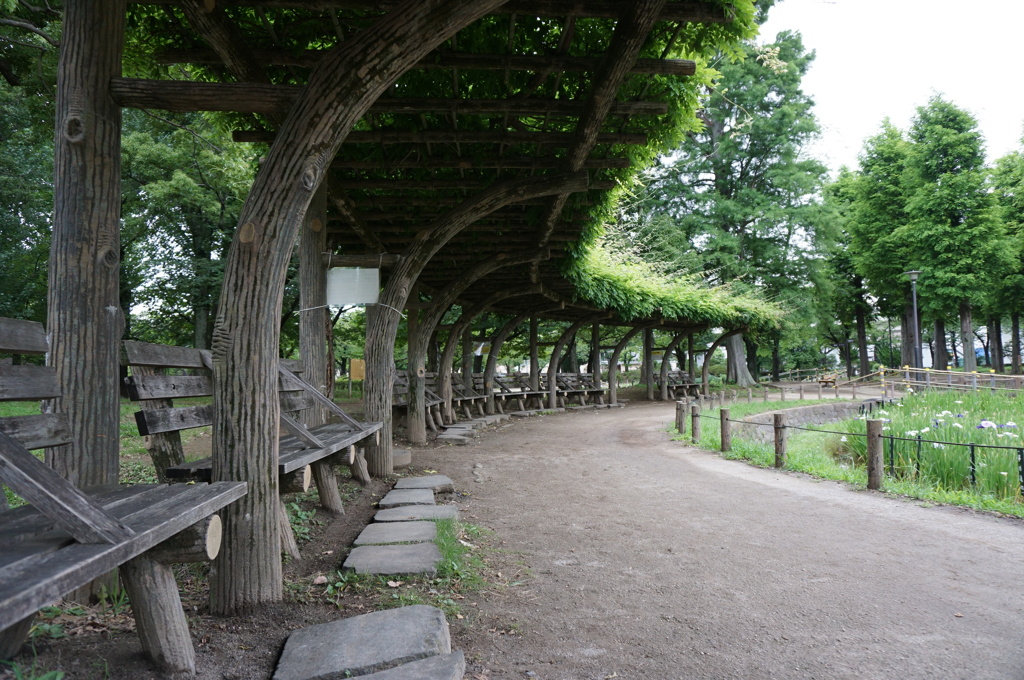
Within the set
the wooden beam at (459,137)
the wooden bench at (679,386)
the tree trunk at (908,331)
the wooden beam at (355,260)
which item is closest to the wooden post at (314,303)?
the wooden beam at (355,260)

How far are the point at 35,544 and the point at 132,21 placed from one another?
414 cm

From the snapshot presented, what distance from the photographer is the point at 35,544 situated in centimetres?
170

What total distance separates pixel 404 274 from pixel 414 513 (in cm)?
332

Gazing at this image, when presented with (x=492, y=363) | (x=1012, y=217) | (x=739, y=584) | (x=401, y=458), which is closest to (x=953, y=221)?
(x=1012, y=217)

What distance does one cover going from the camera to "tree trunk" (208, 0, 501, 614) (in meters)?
2.94

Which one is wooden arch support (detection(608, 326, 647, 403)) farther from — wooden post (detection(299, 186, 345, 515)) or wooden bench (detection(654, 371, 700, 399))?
wooden post (detection(299, 186, 345, 515))

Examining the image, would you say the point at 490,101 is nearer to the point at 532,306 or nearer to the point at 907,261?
the point at 532,306

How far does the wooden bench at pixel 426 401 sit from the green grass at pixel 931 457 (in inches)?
174

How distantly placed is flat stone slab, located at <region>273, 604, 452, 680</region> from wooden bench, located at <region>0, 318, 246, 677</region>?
38 centimetres

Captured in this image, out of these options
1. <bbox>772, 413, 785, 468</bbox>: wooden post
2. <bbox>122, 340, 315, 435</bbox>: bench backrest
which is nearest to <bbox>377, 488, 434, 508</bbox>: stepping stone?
<bbox>122, 340, 315, 435</bbox>: bench backrest

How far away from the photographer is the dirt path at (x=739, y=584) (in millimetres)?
2734

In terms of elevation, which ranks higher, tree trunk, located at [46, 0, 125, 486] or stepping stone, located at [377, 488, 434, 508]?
tree trunk, located at [46, 0, 125, 486]

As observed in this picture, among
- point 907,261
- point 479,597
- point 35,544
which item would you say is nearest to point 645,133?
point 479,597

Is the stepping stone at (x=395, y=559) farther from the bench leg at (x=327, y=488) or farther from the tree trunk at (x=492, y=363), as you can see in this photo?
the tree trunk at (x=492, y=363)
